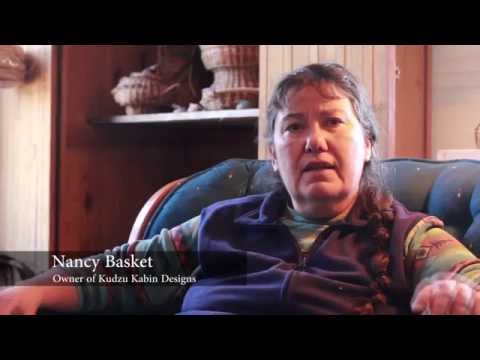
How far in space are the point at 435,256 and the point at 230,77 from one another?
1.62ft

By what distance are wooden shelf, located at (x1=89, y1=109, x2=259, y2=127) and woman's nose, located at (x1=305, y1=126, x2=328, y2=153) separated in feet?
0.85

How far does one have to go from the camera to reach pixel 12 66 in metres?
0.98

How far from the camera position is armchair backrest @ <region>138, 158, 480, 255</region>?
737mm

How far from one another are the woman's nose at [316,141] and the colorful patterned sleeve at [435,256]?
0.46ft

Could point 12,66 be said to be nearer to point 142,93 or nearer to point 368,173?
point 142,93

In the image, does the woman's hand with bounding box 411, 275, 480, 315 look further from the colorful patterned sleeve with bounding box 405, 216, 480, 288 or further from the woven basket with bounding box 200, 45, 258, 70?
the woven basket with bounding box 200, 45, 258, 70

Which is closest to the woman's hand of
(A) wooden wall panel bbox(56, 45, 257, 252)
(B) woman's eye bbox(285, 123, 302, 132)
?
(B) woman's eye bbox(285, 123, 302, 132)

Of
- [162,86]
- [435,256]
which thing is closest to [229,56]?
[162,86]

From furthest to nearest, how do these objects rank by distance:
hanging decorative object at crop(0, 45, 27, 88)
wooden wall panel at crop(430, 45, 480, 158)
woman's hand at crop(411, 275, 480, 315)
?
1. hanging decorative object at crop(0, 45, 27, 88)
2. wooden wall panel at crop(430, 45, 480, 158)
3. woman's hand at crop(411, 275, 480, 315)

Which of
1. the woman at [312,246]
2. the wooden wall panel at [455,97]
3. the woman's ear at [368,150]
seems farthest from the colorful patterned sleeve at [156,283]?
the wooden wall panel at [455,97]

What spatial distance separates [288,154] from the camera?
773 millimetres

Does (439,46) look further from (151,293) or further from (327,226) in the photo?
(151,293)

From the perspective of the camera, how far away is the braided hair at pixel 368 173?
28.2 inches
